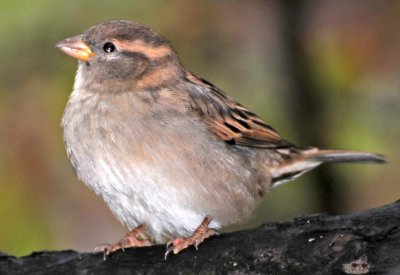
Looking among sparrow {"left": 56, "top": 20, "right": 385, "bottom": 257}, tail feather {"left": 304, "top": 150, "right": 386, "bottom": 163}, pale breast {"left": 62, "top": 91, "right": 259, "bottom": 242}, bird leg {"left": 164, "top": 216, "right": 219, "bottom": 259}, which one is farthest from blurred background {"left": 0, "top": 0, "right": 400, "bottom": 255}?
bird leg {"left": 164, "top": 216, "right": 219, "bottom": 259}

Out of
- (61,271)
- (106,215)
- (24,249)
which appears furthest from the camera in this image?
(106,215)

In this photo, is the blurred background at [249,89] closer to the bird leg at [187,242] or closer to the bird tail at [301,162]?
the bird tail at [301,162]

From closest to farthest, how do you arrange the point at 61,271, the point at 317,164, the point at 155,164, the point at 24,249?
the point at 61,271
the point at 155,164
the point at 24,249
the point at 317,164

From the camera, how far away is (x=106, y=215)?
20.3 ft

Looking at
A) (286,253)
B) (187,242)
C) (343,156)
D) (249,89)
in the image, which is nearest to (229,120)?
(343,156)

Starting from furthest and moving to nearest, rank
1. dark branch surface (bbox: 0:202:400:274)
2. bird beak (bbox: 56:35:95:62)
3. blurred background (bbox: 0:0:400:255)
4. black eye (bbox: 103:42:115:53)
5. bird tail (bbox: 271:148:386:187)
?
bird tail (bbox: 271:148:386:187)
blurred background (bbox: 0:0:400:255)
black eye (bbox: 103:42:115:53)
bird beak (bbox: 56:35:95:62)
dark branch surface (bbox: 0:202:400:274)

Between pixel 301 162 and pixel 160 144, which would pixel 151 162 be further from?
pixel 301 162

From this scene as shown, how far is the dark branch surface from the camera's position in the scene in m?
3.55

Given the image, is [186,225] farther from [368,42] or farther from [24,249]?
[368,42]

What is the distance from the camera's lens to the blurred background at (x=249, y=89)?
5.49m

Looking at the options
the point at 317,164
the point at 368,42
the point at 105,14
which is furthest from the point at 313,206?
the point at 105,14

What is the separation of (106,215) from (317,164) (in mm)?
1325

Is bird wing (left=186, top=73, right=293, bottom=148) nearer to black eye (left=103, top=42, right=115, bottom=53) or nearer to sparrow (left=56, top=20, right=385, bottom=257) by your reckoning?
sparrow (left=56, top=20, right=385, bottom=257)

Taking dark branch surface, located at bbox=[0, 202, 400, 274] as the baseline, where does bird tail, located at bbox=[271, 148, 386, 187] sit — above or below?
above
